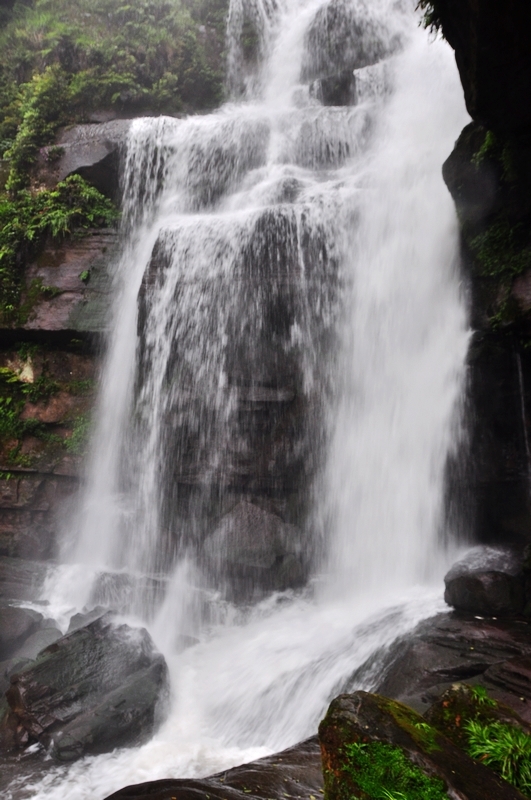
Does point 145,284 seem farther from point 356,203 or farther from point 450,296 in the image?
point 450,296

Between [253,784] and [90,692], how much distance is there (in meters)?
3.72

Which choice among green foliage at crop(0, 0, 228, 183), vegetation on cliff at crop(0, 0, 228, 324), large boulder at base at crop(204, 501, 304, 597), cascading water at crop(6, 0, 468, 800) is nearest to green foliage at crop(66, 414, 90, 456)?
cascading water at crop(6, 0, 468, 800)

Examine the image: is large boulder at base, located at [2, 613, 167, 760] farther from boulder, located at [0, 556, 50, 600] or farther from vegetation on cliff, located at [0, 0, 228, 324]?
vegetation on cliff, located at [0, 0, 228, 324]

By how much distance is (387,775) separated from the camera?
111 inches

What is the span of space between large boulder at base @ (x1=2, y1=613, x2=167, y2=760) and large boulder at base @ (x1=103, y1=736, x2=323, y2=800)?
8.53ft

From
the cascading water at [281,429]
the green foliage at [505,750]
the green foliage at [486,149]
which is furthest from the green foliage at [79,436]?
the green foliage at [505,750]

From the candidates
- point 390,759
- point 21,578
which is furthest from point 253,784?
point 21,578

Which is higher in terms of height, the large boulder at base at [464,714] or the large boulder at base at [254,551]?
the large boulder at base at [254,551]

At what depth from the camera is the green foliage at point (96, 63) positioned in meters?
16.8

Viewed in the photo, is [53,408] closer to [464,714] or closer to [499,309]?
[499,309]

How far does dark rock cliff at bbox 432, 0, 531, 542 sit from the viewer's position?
7.64 m

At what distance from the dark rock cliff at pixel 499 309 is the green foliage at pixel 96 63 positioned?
1283 cm

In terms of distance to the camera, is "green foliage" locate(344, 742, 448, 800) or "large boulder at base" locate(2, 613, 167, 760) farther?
"large boulder at base" locate(2, 613, 167, 760)

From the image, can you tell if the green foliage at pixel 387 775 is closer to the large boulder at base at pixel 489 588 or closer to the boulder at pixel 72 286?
the large boulder at base at pixel 489 588
